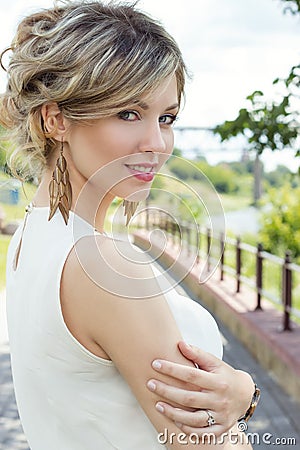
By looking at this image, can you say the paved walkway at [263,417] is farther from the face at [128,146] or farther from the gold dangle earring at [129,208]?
the face at [128,146]

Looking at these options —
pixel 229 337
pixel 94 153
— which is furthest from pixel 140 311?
pixel 229 337

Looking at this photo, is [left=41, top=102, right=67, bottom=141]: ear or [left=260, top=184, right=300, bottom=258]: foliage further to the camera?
[left=260, top=184, right=300, bottom=258]: foliage

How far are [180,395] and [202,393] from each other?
0.04 metres

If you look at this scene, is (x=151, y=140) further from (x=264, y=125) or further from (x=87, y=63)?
(x=264, y=125)

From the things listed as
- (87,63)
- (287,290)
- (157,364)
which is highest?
(87,63)

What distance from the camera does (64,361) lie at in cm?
132

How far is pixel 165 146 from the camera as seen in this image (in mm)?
1376

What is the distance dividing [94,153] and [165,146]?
0.38ft

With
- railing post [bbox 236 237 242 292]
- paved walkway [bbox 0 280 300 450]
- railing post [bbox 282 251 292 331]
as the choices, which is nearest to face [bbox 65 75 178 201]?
paved walkway [bbox 0 280 300 450]

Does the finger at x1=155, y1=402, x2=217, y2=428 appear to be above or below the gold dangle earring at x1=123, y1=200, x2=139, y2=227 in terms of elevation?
below

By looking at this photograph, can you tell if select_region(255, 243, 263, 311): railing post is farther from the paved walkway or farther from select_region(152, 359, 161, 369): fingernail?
select_region(152, 359, 161, 369): fingernail

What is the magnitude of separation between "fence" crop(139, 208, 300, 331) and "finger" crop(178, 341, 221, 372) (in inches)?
5.6

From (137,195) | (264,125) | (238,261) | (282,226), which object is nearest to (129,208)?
(137,195)

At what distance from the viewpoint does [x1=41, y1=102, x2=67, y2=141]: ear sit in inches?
54.4
